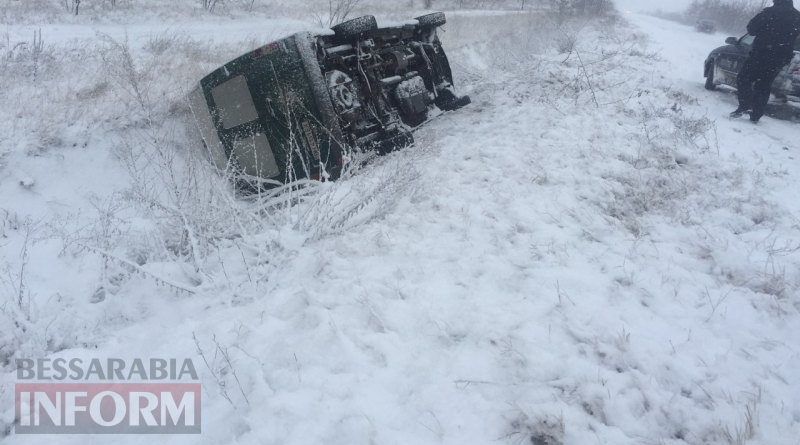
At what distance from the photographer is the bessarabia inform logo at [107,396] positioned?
8.03ft

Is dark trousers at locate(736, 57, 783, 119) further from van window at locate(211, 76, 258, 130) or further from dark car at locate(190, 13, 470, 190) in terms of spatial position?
van window at locate(211, 76, 258, 130)

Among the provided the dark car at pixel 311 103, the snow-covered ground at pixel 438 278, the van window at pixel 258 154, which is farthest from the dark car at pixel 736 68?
the van window at pixel 258 154

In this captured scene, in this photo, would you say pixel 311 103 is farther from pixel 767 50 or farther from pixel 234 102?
pixel 767 50

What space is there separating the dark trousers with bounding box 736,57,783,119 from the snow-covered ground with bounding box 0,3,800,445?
29.1 inches

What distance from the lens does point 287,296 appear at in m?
3.29

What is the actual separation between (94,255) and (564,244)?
4.47 metres

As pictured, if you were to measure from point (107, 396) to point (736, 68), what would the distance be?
1156 cm

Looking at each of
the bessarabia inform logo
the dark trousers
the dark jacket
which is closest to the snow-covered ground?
the bessarabia inform logo

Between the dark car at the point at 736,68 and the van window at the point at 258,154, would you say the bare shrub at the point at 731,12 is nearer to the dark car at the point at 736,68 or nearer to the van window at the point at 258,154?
the dark car at the point at 736,68

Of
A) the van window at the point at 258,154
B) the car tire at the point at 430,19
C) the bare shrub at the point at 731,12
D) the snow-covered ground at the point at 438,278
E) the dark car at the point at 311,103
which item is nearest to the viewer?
the snow-covered ground at the point at 438,278

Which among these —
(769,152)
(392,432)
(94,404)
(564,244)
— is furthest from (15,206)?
(769,152)

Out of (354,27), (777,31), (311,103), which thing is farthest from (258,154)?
(777,31)

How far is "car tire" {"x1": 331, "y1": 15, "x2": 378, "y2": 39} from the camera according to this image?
518 cm

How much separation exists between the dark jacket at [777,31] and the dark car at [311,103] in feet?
18.9
